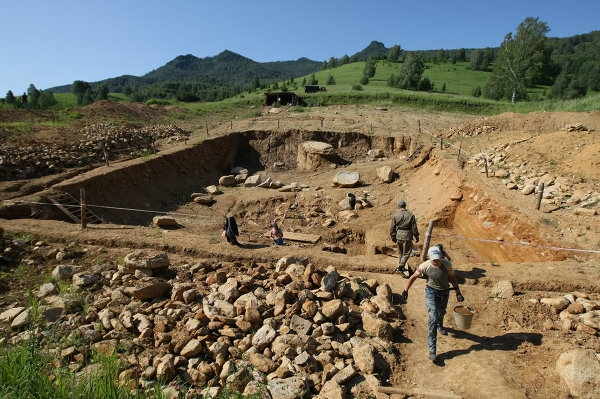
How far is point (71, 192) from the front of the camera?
12883mm

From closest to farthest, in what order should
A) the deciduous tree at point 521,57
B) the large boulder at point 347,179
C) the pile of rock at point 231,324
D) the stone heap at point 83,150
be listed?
the pile of rock at point 231,324 → the stone heap at point 83,150 → the large boulder at point 347,179 → the deciduous tree at point 521,57

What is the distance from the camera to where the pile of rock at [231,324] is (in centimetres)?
474

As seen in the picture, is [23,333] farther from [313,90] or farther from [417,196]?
[313,90]

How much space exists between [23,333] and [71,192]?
9.04 m

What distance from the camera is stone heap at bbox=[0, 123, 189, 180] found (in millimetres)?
13578

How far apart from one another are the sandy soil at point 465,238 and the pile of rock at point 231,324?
2.29 ft

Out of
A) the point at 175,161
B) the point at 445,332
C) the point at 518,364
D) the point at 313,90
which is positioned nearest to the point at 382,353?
the point at 445,332

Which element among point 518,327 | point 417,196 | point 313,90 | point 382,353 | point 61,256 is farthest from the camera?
point 313,90

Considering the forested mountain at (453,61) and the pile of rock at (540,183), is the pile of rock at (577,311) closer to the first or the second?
the pile of rock at (540,183)

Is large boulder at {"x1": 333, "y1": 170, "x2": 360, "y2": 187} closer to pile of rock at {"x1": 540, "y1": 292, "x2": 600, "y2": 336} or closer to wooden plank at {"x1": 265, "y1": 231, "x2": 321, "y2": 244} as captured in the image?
wooden plank at {"x1": 265, "y1": 231, "x2": 321, "y2": 244}

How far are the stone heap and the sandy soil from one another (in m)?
1.50

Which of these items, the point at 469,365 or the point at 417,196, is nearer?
the point at 469,365

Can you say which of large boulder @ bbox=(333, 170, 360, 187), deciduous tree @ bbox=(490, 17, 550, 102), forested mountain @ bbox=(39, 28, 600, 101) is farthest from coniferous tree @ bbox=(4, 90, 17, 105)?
deciduous tree @ bbox=(490, 17, 550, 102)

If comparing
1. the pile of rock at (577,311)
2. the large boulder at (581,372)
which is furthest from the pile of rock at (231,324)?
the pile of rock at (577,311)
